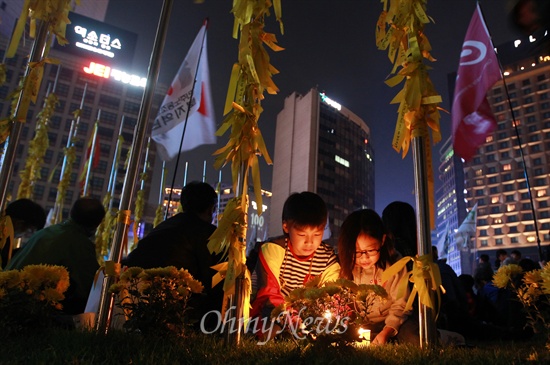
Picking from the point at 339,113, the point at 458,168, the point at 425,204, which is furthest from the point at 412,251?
the point at 458,168

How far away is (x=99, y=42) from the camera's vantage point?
4553 cm

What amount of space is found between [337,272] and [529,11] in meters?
2.01

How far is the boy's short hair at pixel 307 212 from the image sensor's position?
8.96ft

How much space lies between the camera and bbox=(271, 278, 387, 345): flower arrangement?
1.62 m

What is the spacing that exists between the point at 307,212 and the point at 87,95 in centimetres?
6031

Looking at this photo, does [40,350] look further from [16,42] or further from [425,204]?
[16,42]

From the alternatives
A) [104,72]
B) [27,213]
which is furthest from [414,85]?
[104,72]

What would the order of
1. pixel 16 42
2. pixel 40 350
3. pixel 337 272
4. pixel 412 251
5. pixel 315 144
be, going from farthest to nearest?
pixel 315 144 → pixel 412 251 → pixel 337 272 → pixel 16 42 → pixel 40 350

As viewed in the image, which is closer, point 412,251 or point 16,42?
point 16,42

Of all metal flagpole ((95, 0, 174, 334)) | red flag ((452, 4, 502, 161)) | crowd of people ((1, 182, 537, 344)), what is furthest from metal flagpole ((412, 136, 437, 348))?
red flag ((452, 4, 502, 161))

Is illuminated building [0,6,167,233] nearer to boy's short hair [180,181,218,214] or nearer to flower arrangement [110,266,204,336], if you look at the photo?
boy's short hair [180,181,218,214]

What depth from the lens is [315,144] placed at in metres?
64.6

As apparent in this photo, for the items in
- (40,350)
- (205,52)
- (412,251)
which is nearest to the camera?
(40,350)

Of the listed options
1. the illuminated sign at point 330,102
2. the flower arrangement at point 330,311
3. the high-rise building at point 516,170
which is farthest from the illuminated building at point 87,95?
the high-rise building at point 516,170
